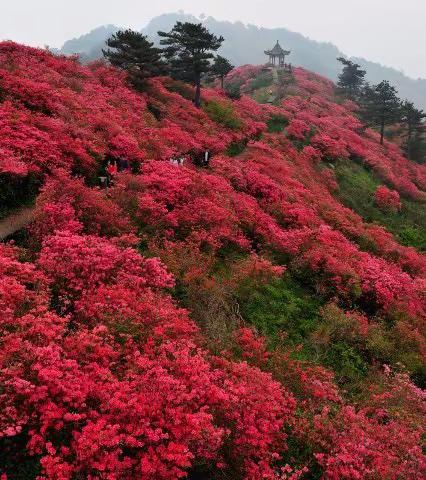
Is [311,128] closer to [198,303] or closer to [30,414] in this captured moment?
[198,303]

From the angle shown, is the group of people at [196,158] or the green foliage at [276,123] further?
the green foliage at [276,123]

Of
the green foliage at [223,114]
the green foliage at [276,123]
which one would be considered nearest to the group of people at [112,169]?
the green foliage at [223,114]

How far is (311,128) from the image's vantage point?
149ft

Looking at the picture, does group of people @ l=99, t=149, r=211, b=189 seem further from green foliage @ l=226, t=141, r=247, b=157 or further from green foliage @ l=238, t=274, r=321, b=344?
green foliage @ l=238, t=274, r=321, b=344

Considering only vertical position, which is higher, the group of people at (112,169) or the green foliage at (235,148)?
the green foliage at (235,148)

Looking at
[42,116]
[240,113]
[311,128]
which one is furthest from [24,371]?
[311,128]

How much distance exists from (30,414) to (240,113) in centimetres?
3851

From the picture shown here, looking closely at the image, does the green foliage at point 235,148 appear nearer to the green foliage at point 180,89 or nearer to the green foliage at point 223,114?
the green foliage at point 223,114

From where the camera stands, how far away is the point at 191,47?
36.2 metres

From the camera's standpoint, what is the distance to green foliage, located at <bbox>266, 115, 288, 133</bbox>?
43781 mm

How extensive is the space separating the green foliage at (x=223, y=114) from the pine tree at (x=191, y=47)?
114 cm

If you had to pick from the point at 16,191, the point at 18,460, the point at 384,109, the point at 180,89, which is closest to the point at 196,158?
the point at 16,191

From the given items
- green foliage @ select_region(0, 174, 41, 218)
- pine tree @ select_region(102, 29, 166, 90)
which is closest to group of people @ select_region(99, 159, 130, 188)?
green foliage @ select_region(0, 174, 41, 218)

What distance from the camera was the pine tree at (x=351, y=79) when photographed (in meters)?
72.2
